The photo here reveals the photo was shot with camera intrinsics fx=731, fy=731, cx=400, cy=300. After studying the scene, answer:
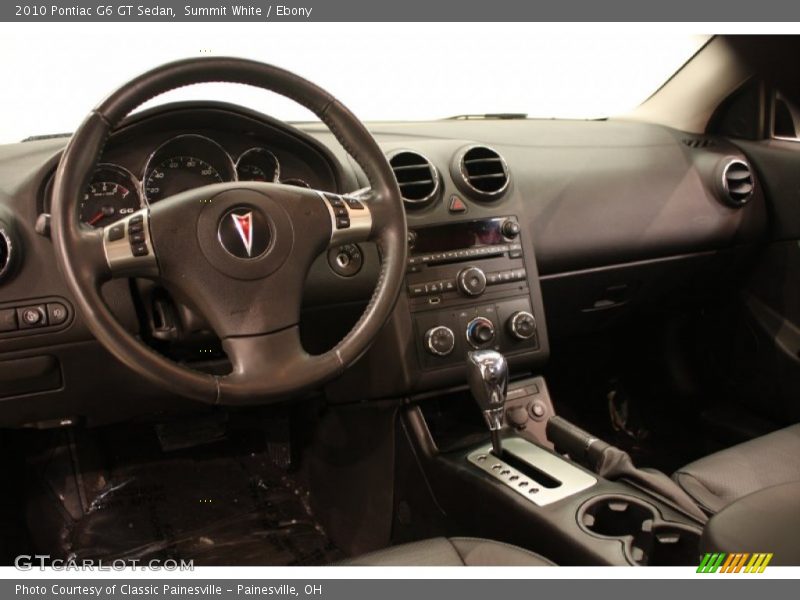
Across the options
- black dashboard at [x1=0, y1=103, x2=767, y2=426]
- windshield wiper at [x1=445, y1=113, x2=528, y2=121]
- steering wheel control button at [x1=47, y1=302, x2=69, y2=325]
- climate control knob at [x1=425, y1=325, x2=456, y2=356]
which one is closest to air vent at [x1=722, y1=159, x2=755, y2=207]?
black dashboard at [x1=0, y1=103, x2=767, y2=426]

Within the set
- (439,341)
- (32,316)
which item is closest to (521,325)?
(439,341)

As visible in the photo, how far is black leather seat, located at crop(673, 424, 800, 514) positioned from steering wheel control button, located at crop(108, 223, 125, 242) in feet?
3.73

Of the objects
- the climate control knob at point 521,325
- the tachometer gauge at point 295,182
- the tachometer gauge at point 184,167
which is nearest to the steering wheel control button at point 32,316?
the tachometer gauge at point 184,167

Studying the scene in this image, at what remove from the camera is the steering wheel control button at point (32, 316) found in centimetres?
135

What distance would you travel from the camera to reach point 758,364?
7.41 feet

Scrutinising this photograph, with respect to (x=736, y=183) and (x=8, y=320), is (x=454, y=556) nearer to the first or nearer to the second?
(x=8, y=320)

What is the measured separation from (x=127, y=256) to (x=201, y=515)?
107cm

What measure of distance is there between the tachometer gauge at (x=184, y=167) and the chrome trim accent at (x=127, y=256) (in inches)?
10.9

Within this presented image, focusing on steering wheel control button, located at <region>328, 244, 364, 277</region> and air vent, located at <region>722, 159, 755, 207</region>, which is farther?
air vent, located at <region>722, 159, 755, 207</region>

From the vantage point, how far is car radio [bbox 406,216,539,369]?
1646 millimetres

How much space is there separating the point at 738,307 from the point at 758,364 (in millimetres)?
205

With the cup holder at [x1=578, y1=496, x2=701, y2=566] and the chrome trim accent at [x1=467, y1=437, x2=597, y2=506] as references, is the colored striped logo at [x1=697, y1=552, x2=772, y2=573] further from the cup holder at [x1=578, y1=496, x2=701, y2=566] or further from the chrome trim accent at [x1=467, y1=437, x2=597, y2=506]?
the chrome trim accent at [x1=467, y1=437, x2=597, y2=506]

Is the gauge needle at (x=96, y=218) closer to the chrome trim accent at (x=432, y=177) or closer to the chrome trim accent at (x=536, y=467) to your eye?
the chrome trim accent at (x=432, y=177)
